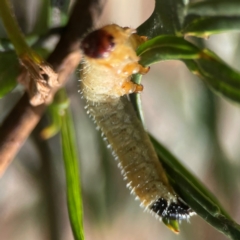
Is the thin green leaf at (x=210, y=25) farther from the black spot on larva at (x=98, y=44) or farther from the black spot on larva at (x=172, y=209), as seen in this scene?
the black spot on larva at (x=172, y=209)

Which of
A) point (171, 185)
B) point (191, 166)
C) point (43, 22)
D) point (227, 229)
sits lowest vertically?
point (227, 229)

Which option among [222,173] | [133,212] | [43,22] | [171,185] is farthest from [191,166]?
[43,22]

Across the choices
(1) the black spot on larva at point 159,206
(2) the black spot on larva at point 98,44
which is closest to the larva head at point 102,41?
(2) the black spot on larva at point 98,44

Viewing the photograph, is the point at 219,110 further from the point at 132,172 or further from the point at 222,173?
the point at 132,172

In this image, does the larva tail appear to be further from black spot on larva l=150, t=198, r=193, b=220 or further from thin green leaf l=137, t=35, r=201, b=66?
thin green leaf l=137, t=35, r=201, b=66

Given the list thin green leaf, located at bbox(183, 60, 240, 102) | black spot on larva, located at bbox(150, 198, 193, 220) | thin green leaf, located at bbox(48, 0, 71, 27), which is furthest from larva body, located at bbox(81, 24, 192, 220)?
thin green leaf, located at bbox(48, 0, 71, 27)

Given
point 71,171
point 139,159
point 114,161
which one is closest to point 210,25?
point 139,159
